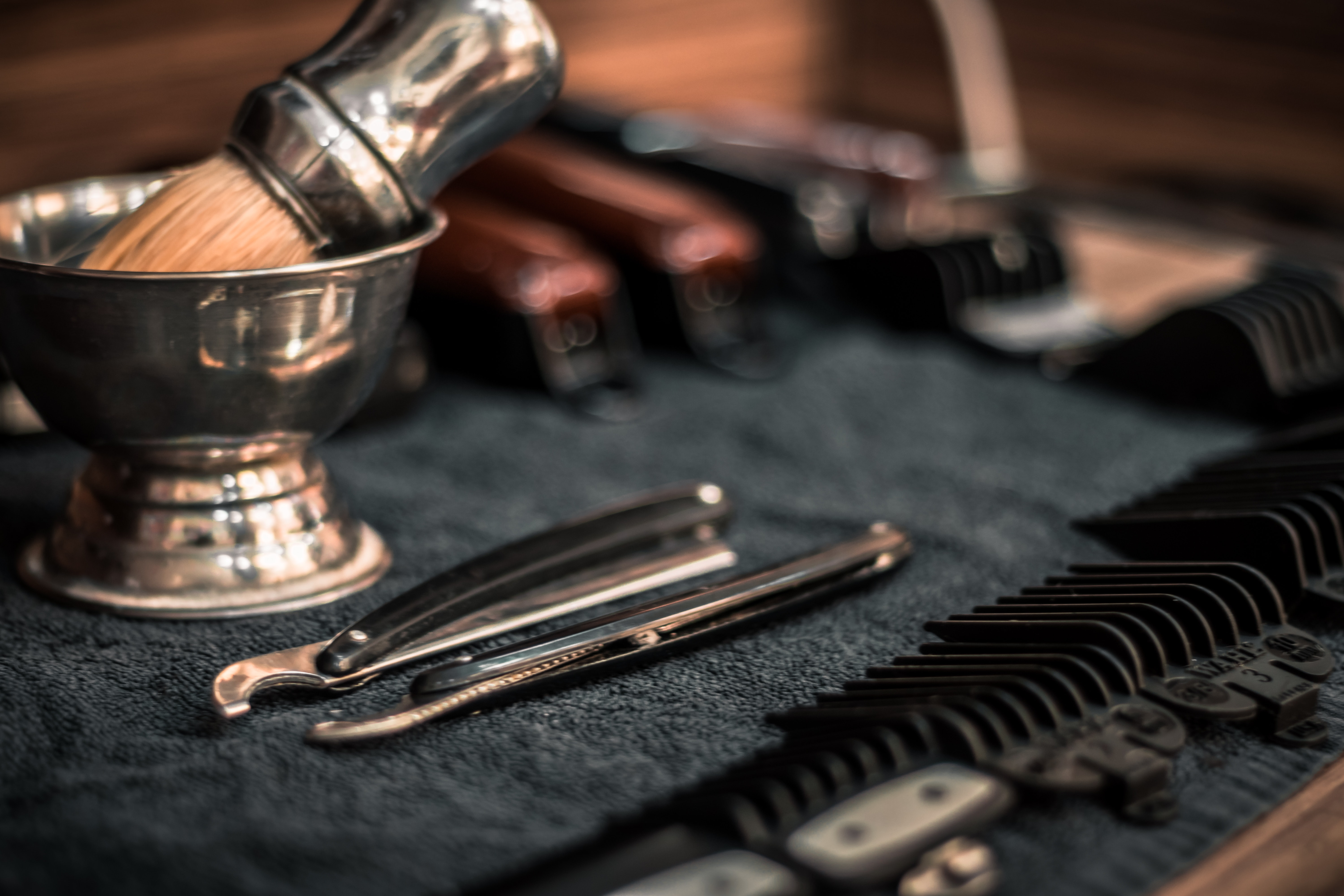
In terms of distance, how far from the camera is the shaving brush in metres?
0.46

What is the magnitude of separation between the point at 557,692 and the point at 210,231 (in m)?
0.20

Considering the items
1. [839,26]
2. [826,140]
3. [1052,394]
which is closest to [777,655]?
[1052,394]

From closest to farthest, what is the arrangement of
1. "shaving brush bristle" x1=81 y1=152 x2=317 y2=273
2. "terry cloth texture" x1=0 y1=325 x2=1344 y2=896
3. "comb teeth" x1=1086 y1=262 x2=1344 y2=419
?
"terry cloth texture" x1=0 y1=325 x2=1344 y2=896 < "shaving brush bristle" x1=81 y1=152 x2=317 y2=273 < "comb teeth" x1=1086 y1=262 x2=1344 y2=419

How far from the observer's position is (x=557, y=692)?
44 centimetres

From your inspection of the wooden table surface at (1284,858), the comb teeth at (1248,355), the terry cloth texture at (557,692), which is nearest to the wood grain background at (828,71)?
the terry cloth texture at (557,692)

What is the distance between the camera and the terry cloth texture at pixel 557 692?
0.35 meters

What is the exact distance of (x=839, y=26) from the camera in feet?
4.15

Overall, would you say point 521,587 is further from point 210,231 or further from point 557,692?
point 210,231

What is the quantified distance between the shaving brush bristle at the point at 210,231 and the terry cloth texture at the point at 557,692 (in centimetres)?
13

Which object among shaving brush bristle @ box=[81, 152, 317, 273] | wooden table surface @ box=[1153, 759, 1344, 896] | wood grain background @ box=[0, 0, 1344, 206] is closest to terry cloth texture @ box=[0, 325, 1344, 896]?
wooden table surface @ box=[1153, 759, 1344, 896]

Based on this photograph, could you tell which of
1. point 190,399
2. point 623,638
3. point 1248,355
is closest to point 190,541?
point 190,399

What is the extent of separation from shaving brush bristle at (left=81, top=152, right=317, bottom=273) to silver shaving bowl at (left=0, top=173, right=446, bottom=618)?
1.1 inches

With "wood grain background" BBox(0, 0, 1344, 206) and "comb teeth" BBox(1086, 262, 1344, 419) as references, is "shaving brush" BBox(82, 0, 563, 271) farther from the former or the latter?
"comb teeth" BBox(1086, 262, 1344, 419)

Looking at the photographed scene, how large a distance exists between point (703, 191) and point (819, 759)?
603mm
